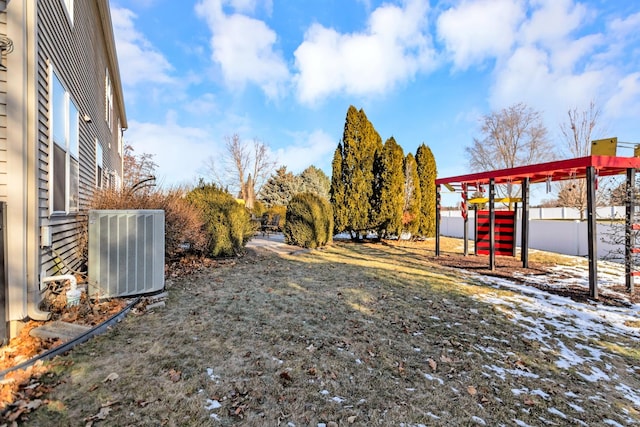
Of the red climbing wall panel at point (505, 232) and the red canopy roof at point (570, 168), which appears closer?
the red canopy roof at point (570, 168)

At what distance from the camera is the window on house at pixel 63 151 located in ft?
12.2

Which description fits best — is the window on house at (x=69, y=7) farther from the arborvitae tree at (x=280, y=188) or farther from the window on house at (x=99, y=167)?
the arborvitae tree at (x=280, y=188)

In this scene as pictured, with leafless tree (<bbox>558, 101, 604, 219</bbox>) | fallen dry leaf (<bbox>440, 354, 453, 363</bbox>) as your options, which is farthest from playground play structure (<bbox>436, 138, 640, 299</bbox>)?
leafless tree (<bbox>558, 101, 604, 219</bbox>)

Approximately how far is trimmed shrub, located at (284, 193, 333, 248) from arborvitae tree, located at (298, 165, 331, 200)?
679 inches

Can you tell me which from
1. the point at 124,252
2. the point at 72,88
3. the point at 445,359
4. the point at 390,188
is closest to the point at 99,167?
the point at 72,88

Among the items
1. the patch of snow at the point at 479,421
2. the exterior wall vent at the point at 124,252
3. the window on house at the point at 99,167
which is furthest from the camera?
the window on house at the point at 99,167

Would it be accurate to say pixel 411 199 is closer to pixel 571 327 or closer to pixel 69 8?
pixel 571 327

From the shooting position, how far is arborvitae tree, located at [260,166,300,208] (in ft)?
90.3

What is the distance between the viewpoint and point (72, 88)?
476 cm

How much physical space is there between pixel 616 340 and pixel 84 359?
566cm

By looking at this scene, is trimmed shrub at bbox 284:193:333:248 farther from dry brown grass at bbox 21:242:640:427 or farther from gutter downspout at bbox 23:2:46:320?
gutter downspout at bbox 23:2:46:320

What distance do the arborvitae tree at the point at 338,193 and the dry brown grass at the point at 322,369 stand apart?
9.25 meters

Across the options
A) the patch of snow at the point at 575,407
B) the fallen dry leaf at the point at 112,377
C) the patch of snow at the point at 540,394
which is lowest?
the patch of snow at the point at 575,407

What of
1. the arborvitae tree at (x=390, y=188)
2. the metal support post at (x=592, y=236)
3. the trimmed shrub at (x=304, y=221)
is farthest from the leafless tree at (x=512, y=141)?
the metal support post at (x=592, y=236)
